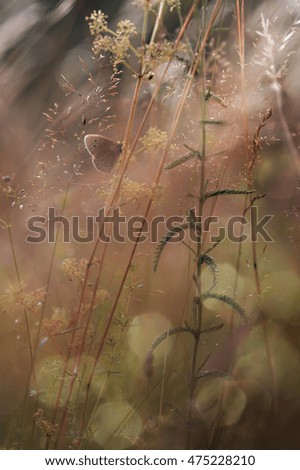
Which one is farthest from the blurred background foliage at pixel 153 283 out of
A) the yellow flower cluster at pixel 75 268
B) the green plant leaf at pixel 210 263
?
the green plant leaf at pixel 210 263

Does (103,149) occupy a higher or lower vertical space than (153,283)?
higher

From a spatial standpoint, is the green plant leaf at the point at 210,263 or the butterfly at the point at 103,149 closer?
the green plant leaf at the point at 210,263

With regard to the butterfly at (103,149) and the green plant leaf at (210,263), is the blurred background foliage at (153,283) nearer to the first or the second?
the butterfly at (103,149)

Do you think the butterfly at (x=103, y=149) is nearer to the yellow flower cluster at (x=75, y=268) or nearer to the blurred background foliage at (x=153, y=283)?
the blurred background foliage at (x=153, y=283)

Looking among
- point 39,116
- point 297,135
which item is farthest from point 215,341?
point 39,116

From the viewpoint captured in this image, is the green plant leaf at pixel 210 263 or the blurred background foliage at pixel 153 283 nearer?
the green plant leaf at pixel 210 263

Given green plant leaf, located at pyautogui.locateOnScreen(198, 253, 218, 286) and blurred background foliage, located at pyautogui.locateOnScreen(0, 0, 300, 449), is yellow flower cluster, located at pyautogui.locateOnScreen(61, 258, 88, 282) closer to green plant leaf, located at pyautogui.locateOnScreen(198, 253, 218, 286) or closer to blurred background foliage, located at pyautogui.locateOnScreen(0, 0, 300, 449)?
blurred background foliage, located at pyautogui.locateOnScreen(0, 0, 300, 449)

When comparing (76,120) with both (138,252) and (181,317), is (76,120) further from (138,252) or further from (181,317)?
(181,317)

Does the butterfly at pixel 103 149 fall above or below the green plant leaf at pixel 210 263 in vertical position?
above
